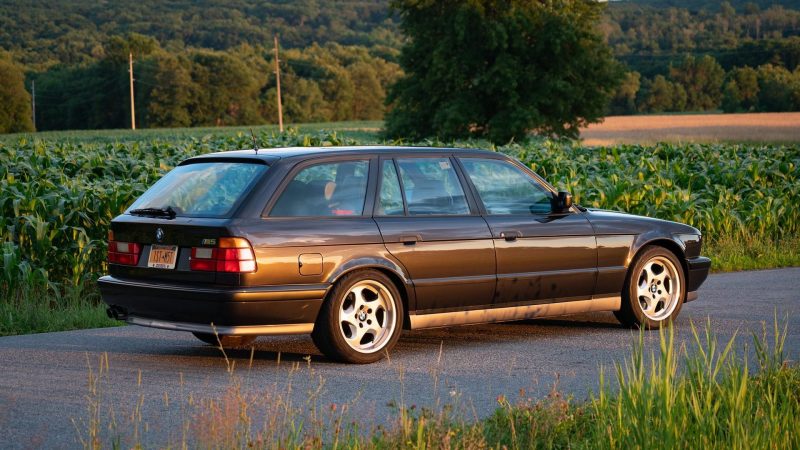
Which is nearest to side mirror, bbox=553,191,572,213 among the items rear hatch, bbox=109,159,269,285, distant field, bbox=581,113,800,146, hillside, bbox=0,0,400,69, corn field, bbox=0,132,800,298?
rear hatch, bbox=109,159,269,285

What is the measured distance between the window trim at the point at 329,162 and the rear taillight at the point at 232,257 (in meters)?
0.31

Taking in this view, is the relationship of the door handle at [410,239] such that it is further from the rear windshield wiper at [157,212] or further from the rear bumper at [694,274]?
the rear bumper at [694,274]

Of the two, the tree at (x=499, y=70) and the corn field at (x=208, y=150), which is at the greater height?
the tree at (x=499, y=70)

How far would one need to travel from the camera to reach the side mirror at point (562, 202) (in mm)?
9703

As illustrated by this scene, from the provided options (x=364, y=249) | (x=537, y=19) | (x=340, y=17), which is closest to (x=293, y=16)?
(x=340, y=17)

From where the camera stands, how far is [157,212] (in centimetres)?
855

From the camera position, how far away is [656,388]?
17.7 ft

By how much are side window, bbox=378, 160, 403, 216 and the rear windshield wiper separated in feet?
4.84

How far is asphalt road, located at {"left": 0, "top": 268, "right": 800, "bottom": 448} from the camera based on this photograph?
6.72 m

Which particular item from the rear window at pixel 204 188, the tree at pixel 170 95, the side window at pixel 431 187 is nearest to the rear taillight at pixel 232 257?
the rear window at pixel 204 188

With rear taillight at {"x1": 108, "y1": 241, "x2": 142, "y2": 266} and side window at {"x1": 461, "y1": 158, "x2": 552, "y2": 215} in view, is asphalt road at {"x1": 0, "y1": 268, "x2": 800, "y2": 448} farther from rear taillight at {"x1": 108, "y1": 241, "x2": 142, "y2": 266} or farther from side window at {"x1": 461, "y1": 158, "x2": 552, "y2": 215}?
side window at {"x1": 461, "y1": 158, "x2": 552, "y2": 215}

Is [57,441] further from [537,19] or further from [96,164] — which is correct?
[537,19]

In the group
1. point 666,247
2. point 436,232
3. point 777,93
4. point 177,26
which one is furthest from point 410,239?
point 177,26

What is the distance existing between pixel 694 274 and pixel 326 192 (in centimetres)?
373
